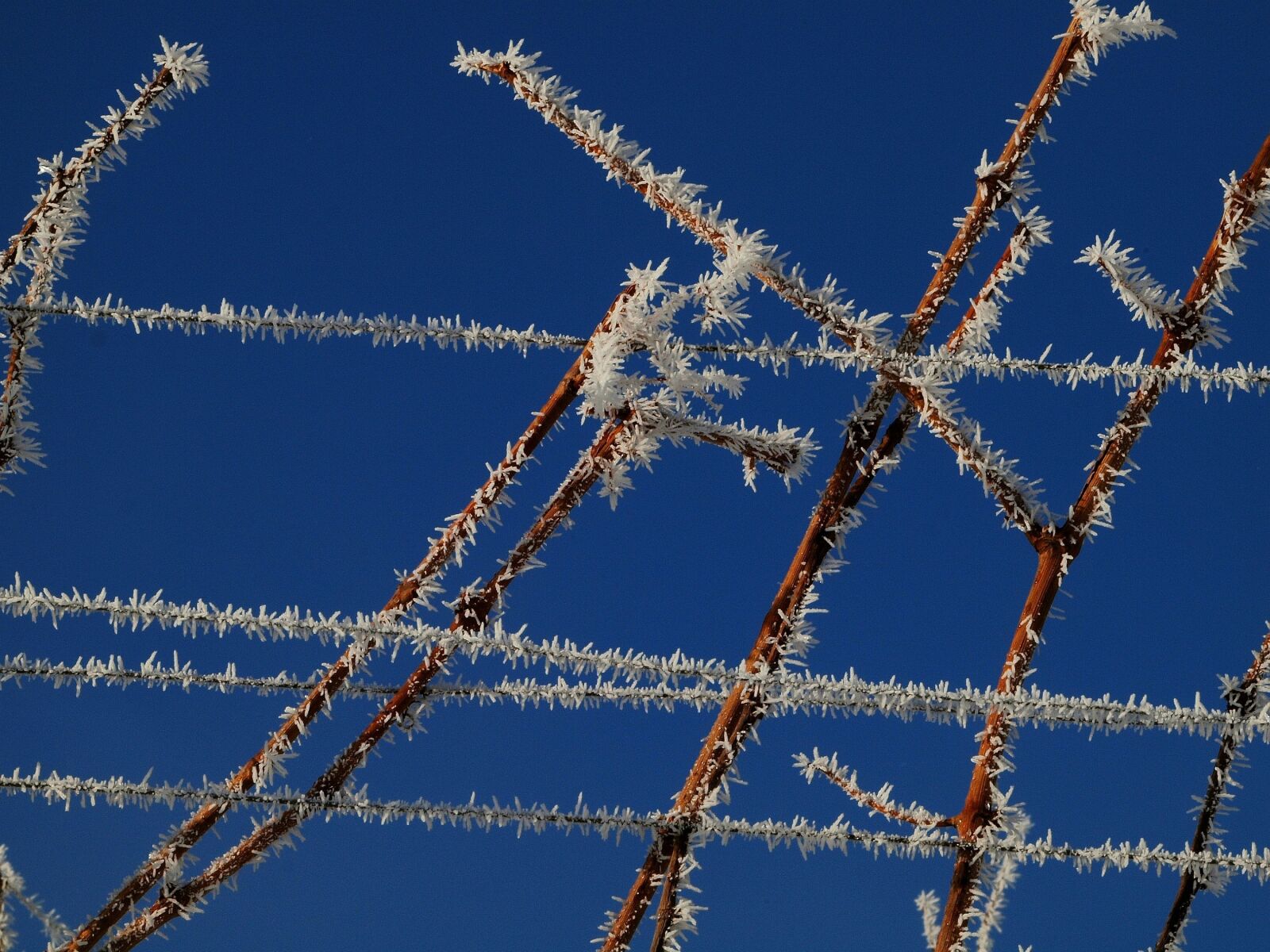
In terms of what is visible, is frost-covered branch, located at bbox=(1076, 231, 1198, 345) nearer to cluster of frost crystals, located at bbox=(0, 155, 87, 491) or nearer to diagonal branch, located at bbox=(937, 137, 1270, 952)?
diagonal branch, located at bbox=(937, 137, 1270, 952)

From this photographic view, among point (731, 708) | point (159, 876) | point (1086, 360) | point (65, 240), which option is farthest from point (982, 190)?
point (159, 876)

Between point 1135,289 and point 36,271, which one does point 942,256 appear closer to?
point 1135,289

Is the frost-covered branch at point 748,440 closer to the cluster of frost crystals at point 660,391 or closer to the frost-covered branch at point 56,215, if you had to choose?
the cluster of frost crystals at point 660,391

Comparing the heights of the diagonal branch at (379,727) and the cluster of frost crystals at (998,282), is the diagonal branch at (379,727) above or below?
below

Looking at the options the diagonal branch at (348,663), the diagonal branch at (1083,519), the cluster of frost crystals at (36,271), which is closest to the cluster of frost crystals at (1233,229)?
the diagonal branch at (1083,519)

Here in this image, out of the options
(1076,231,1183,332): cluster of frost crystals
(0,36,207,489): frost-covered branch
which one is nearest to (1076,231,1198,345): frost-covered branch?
(1076,231,1183,332): cluster of frost crystals

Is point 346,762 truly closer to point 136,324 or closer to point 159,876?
point 159,876
